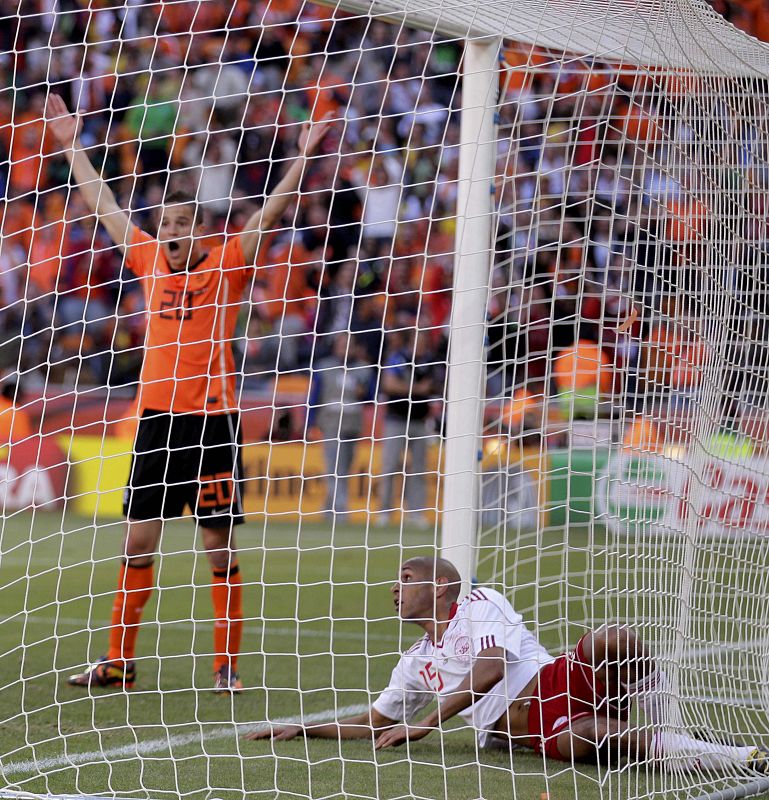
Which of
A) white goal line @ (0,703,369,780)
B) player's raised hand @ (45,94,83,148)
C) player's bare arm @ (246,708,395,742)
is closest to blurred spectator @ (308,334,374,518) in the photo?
player's raised hand @ (45,94,83,148)

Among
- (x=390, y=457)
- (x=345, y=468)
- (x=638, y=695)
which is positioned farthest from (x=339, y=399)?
(x=638, y=695)

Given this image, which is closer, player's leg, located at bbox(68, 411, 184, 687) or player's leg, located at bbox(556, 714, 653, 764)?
player's leg, located at bbox(556, 714, 653, 764)

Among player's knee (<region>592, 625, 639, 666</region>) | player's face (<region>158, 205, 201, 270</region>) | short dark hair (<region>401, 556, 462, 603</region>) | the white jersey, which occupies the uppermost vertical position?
player's face (<region>158, 205, 201, 270</region>)

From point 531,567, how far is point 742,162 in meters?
3.92

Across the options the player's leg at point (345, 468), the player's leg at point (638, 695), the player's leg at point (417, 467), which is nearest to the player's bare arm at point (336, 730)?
the player's leg at point (638, 695)

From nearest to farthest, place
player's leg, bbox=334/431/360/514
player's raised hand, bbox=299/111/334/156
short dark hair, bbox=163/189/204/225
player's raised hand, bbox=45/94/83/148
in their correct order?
player's raised hand, bbox=299/111/334/156
player's raised hand, bbox=45/94/83/148
short dark hair, bbox=163/189/204/225
player's leg, bbox=334/431/360/514

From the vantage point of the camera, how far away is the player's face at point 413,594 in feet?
13.2

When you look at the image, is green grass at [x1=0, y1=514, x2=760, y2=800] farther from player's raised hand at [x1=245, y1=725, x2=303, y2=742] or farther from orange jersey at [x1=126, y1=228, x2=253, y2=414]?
orange jersey at [x1=126, y1=228, x2=253, y2=414]

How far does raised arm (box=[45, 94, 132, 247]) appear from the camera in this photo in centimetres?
476

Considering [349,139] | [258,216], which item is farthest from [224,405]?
[349,139]

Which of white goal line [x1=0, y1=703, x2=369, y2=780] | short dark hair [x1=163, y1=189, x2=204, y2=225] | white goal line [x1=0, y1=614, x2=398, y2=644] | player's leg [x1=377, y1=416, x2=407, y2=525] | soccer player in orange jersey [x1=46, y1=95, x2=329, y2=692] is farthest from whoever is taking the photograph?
player's leg [x1=377, y1=416, x2=407, y2=525]

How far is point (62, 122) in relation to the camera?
4781mm

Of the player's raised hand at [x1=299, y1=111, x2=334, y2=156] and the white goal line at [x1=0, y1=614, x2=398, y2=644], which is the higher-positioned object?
the player's raised hand at [x1=299, y1=111, x2=334, y2=156]

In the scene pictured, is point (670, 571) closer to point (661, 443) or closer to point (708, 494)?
point (661, 443)
